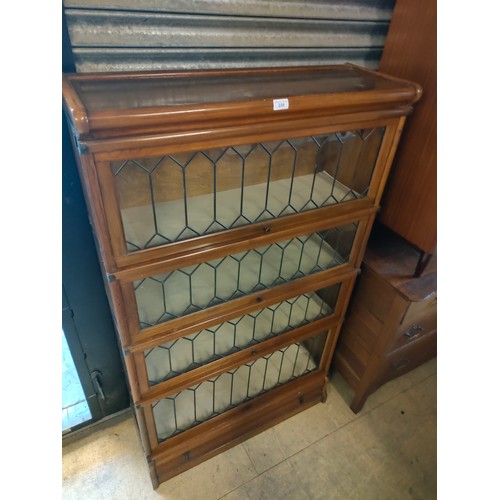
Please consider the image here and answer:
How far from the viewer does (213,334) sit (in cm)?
117

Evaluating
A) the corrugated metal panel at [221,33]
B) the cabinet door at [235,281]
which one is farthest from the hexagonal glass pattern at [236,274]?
the corrugated metal panel at [221,33]

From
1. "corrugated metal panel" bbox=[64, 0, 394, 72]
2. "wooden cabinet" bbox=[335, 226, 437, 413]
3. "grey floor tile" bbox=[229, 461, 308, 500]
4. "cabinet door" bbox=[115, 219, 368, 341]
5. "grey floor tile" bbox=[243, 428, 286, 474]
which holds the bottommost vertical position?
"grey floor tile" bbox=[229, 461, 308, 500]

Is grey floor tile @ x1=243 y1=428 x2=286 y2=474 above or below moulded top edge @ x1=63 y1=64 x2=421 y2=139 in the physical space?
below

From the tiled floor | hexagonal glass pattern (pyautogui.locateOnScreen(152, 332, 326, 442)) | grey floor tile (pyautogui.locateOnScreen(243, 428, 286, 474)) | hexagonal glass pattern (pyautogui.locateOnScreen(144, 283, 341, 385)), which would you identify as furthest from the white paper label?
grey floor tile (pyautogui.locateOnScreen(243, 428, 286, 474))

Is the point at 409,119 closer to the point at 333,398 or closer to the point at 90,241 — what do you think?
the point at 90,241

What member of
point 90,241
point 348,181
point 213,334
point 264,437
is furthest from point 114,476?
point 348,181

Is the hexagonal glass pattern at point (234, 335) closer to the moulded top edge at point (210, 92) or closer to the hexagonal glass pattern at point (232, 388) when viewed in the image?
the hexagonal glass pattern at point (232, 388)

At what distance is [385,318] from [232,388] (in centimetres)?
62

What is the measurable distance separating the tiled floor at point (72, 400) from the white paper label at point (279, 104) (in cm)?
115

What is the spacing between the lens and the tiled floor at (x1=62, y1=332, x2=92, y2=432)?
4.44ft

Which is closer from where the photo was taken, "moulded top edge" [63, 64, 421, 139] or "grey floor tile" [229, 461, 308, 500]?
"moulded top edge" [63, 64, 421, 139]

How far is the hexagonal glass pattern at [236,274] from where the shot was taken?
3.05 feet

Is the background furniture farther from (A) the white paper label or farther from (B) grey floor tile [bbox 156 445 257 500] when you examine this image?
(B) grey floor tile [bbox 156 445 257 500]

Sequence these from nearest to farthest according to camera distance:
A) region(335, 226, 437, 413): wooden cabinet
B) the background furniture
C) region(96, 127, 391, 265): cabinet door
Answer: region(96, 127, 391, 265): cabinet door → the background furniture → region(335, 226, 437, 413): wooden cabinet
